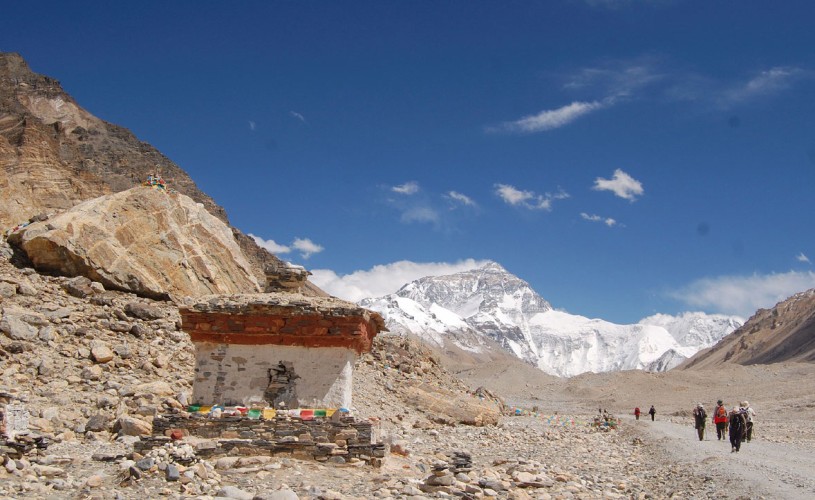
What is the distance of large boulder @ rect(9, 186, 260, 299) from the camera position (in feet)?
71.4

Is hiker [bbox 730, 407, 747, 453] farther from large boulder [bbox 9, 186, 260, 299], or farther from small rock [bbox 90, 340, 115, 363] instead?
large boulder [bbox 9, 186, 260, 299]

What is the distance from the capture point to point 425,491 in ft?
28.6

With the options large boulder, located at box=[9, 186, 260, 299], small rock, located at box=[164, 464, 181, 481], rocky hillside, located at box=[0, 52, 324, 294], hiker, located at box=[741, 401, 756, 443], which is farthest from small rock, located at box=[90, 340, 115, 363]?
rocky hillside, located at box=[0, 52, 324, 294]

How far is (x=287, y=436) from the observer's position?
31.6 ft

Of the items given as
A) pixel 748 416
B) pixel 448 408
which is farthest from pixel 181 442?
pixel 448 408

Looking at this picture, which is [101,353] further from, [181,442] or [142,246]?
[181,442]

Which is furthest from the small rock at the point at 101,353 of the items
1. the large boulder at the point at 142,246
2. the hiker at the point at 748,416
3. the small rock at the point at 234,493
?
the hiker at the point at 748,416

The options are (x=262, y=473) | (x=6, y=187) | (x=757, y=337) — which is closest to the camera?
(x=262, y=473)

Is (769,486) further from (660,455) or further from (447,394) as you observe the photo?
(447,394)

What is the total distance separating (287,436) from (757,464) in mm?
8883

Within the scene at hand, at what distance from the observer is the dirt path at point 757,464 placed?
10391 mm

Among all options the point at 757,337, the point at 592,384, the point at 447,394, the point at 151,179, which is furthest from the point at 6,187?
the point at 757,337

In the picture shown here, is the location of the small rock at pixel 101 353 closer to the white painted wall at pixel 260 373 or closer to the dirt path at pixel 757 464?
the white painted wall at pixel 260 373

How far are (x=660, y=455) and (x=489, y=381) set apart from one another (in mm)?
71475
